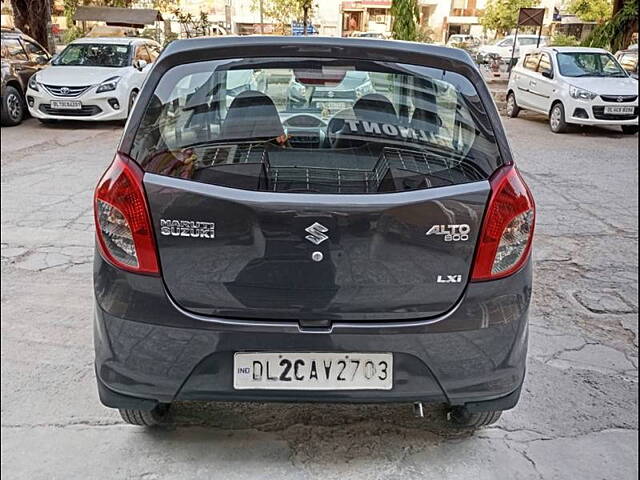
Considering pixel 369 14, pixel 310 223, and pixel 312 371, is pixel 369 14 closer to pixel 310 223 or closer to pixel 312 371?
pixel 310 223

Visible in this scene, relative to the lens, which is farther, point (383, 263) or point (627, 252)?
point (627, 252)

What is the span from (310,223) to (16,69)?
10491 mm

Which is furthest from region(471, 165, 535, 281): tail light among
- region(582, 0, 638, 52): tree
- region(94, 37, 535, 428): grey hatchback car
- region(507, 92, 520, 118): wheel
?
region(582, 0, 638, 52): tree

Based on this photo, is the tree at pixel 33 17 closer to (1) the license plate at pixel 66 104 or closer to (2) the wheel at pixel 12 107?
(2) the wheel at pixel 12 107

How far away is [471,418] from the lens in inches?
88.5

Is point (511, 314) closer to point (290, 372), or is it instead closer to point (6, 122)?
point (290, 372)

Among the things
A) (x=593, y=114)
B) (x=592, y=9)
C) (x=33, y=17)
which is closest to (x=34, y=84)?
(x=33, y=17)

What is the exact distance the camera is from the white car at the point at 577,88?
9.97 m

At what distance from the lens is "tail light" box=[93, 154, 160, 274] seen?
176cm

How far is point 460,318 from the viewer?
1794 mm

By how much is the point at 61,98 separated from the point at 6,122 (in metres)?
1.29

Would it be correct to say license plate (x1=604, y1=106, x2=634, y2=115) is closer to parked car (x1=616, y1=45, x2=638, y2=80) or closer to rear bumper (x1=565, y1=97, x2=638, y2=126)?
rear bumper (x1=565, y1=97, x2=638, y2=126)

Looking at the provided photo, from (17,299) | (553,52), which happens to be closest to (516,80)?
(553,52)

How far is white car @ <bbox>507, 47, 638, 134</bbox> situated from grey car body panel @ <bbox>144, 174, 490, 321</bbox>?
31.2ft
